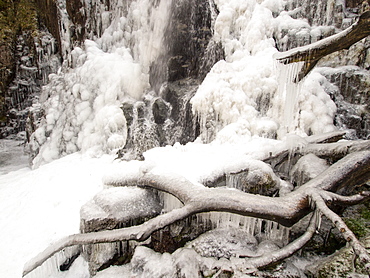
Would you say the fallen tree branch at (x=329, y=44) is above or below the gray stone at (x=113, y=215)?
above

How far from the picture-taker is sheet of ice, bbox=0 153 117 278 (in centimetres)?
412

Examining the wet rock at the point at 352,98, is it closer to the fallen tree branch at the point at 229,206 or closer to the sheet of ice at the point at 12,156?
the fallen tree branch at the point at 229,206

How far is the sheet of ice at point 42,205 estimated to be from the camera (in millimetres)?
4121

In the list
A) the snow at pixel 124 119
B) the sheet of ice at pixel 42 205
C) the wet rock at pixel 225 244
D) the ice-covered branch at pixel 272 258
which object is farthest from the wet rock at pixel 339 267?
the sheet of ice at pixel 42 205

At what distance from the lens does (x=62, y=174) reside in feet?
20.6

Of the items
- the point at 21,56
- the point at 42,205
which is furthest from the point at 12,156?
the point at 42,205

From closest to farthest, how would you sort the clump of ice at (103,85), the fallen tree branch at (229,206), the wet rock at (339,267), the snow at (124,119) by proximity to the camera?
the wet rock at (339,267)
the fallen tree branch at (229,206)
the snow at (124,119)
the clump of ice at (103,85)

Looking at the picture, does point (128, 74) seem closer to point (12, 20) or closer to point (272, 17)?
point (272, 17)

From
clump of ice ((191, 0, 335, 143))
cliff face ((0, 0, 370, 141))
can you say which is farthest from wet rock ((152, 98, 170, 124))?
clump of ice ((191, 0, 335, 143))

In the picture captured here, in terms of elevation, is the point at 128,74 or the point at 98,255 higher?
the point at 128,74

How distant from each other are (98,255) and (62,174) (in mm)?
3551

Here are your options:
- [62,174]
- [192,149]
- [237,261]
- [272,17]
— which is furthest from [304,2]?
[62,174]

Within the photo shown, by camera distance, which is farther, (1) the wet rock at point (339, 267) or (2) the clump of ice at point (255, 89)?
(2) the clump of ice at point (255, 89)

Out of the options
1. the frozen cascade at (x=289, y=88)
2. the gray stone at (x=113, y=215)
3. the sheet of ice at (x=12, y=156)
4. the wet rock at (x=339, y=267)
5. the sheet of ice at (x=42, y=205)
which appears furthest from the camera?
the sheet of ice at (x=12, y=156)
